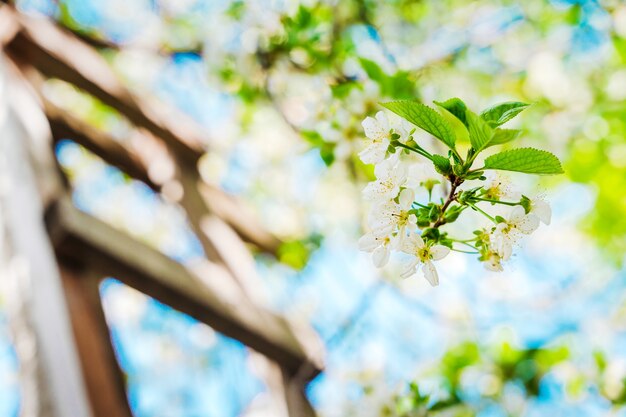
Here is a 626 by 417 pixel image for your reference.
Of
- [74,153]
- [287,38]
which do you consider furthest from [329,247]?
[74,153]

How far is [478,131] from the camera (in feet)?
1.93

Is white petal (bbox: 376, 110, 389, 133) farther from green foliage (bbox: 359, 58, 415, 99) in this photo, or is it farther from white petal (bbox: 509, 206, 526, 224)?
green foliage (bbox: 359, 58, 415, 99)

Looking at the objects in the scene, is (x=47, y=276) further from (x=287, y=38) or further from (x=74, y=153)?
(x=74, y=153)

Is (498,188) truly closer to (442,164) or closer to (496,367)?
(442,164)

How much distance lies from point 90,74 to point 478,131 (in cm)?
162

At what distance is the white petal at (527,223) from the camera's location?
67 cm

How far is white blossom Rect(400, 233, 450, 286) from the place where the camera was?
0.67 meters

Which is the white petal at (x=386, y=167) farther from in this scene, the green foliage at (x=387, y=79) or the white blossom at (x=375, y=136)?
the green foliage at (x=387, y=79)

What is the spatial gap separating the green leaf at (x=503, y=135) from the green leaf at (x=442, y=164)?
1.9 inches

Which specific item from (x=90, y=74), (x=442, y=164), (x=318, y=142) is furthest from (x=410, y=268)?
(x=90, y=74)

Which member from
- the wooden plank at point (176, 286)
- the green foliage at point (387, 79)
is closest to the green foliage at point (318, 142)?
the green foliage at point (387, 79)

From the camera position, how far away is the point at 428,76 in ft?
6.52

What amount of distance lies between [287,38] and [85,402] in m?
0.89

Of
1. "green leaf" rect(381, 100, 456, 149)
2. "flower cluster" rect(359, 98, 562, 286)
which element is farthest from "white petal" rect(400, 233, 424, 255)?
"green leaf" rect(381, 100, 456, 149)
